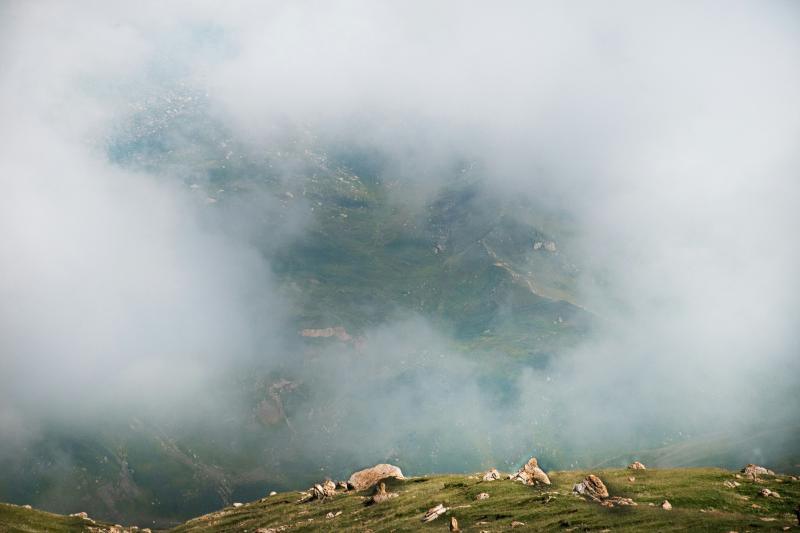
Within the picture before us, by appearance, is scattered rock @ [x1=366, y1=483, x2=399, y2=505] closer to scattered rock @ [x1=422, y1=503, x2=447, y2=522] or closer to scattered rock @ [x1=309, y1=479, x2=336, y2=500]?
scattered rock @ [x1=422, y1=503, x2=447, y2=522]

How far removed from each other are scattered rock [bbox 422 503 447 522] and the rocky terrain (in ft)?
0.52

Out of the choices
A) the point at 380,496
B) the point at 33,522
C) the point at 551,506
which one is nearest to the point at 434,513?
the point at 551,506

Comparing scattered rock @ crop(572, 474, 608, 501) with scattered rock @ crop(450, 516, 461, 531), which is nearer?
scattered rock @ crop(450, 516, 461, 531)

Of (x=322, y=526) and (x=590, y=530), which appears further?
(x=322, y=526)

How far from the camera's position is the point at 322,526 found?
366 ft

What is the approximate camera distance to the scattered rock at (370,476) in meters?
155

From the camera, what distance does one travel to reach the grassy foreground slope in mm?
73062

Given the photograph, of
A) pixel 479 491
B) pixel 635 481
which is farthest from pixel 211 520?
pixel 635 481

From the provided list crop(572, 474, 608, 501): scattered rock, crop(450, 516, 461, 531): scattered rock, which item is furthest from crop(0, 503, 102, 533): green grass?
crop(572, 474, 608, 501): scattered rock

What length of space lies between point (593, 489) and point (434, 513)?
2482 centimetres

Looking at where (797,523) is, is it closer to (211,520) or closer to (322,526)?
(322,526)

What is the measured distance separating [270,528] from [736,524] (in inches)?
3338

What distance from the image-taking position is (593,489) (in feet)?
300

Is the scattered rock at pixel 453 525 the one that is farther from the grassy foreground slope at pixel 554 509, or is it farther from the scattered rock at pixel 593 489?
the scattered rock at pixel 593 489
